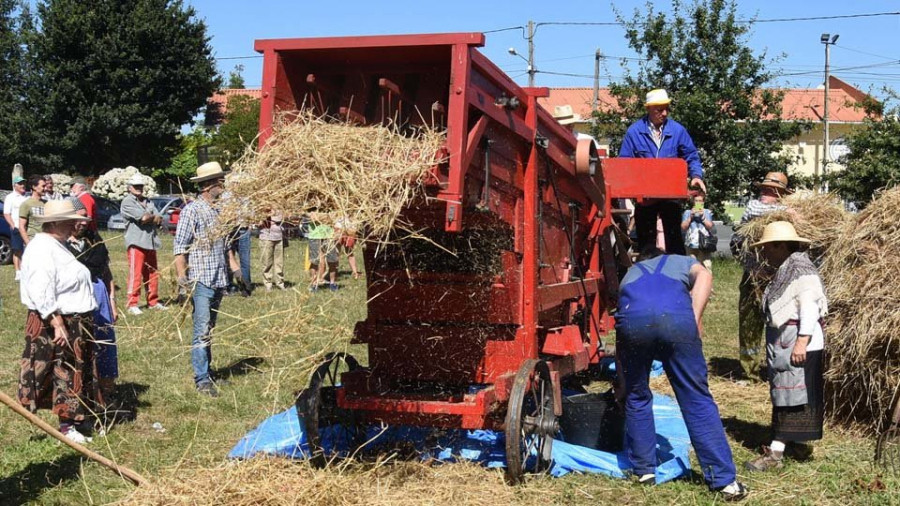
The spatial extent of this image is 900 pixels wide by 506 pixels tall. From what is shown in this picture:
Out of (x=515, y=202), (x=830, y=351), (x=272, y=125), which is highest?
(x=272, y=125)

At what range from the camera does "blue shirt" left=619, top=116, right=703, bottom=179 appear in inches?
307

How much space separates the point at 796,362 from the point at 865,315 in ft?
2.47

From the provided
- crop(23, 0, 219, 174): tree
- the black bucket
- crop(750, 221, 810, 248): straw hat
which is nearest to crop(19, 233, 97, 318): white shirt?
the black bucket

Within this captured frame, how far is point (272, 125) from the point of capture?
15.8ft

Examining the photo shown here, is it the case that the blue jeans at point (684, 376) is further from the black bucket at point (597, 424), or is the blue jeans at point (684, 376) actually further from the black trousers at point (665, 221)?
the black trousers at point (665, 221)

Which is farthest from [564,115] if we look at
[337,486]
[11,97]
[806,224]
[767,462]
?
[11,97]

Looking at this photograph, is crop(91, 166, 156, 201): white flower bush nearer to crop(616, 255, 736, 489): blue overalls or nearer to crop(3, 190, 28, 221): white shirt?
crop(3, 190, 28, 221): white shirt

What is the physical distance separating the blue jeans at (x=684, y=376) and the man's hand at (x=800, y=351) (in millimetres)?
832

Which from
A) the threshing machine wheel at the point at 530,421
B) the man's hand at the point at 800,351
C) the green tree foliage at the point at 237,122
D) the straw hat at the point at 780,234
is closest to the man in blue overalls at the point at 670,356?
the threshing machine wheel at the point at 530,421

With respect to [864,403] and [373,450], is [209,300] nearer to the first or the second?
[373,450]

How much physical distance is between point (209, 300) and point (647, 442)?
4.10 m

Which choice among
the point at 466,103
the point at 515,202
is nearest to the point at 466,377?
the point at 515,202

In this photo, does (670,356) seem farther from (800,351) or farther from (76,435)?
(76,435)

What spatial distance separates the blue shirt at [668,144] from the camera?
25.6ft
